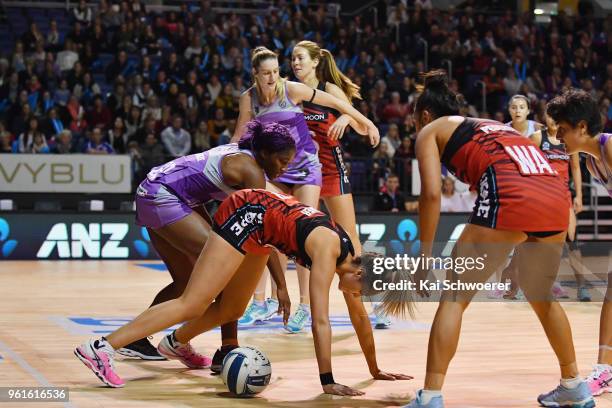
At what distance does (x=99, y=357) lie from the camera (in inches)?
227

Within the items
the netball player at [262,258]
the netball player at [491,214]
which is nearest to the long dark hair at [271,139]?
the netball player at [262,258]

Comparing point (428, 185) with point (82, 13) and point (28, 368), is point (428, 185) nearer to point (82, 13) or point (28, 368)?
point (28, 368)

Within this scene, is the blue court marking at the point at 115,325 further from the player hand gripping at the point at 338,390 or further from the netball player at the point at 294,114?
the player hand gripping at the point at 338,390

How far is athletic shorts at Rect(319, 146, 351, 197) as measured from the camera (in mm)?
8727

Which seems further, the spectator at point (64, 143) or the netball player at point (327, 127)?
the spectator at point (64, 143)

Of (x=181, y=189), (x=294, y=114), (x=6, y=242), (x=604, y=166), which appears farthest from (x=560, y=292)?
(x=6, y=242)

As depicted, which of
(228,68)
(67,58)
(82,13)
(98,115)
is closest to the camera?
(98,115)

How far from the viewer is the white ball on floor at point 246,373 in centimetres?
569

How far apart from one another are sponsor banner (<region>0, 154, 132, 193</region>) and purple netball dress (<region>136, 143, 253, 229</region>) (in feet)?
31.0

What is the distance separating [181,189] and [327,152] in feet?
8.27

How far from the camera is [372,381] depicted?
20.2 ft

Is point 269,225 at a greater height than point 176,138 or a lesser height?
greater

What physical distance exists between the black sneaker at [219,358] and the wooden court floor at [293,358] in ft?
0.20

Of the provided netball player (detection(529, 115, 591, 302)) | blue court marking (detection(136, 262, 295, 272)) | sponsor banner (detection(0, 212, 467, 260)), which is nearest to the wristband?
netball player (detection(529, 115, 591, 302))
